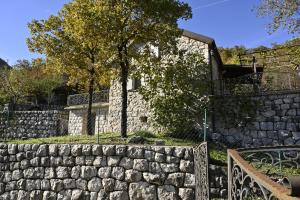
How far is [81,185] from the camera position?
8.47 m

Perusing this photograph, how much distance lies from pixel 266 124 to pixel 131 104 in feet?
20.9

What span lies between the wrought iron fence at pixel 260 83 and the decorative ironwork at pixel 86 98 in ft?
24.8

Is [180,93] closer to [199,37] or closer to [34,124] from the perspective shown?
[199,37]

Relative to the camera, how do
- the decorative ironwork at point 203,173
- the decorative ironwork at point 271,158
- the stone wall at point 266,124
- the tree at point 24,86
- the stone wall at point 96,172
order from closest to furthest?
1. the decorative ironwork at point 271,158
2. the decorative ironwork at point 203,173
3. the stone wall at point 96,172
4. the stone wall at point 266,124
5. the tree at point 24,86

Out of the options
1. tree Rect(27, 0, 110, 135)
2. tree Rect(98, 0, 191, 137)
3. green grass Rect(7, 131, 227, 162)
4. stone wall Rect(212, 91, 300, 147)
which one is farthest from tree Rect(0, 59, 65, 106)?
stone wall Rect(212, 91, 300, 147)

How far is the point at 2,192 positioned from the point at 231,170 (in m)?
9.00

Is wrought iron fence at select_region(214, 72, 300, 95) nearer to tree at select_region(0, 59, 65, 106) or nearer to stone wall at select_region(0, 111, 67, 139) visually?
stone wall at select_region(0, 111, 67, 139)

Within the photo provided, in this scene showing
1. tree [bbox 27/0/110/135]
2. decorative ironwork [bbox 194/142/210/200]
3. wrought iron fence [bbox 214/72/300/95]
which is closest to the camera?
decorative ironwork [bbox 194/142/210/200]

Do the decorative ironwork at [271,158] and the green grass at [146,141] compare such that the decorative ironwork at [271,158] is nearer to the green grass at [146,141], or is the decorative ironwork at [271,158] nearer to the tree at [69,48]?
the green grass at [146,141]

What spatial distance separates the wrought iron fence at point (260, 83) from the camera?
1215 cm

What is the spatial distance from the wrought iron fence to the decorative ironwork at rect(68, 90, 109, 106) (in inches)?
297

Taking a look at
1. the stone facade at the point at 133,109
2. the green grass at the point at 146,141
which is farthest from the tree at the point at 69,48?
the green grass at the point at 146,141

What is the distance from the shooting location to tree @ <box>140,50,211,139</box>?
39.9ft

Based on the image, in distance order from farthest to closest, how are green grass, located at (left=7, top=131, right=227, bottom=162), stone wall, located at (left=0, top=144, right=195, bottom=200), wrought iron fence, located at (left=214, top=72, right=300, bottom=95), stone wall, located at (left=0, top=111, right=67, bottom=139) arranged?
stone wall, located at (left=0, top=111, right=67, bottom=139) < wrought iron fence, located at (left=214, top=72, right=300, bottom=95) < green grass, located at (left=7, top=131, right=227, bottom=162) < stone wall, located at (left=0, top=144, right=195, bottom=200)
